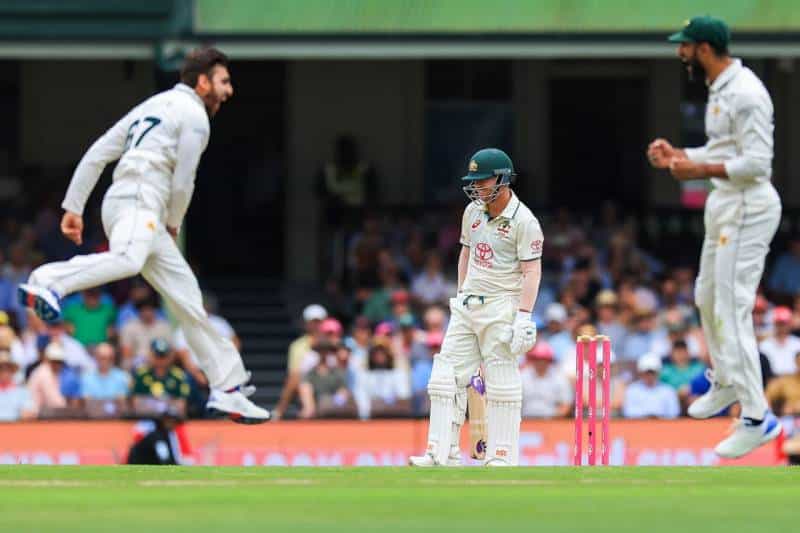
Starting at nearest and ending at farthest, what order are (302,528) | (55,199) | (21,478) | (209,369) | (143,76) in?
(302,528) → (21,478) → (209,369) → (55,199) → (143,76)

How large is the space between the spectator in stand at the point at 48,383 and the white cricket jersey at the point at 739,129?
29.0 feet

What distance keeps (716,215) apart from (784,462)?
805cm

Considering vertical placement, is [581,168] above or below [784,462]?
above

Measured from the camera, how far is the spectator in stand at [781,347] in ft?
65.4

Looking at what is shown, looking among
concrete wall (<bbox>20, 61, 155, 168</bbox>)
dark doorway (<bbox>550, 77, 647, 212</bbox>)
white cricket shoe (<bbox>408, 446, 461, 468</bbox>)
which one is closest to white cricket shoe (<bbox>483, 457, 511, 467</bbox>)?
white cricket shoe (<bbox>408, 446, 461, 468</bbox>)

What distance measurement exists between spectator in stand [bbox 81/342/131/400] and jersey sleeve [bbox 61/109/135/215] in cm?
683

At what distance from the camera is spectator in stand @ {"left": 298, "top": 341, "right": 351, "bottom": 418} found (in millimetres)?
19594

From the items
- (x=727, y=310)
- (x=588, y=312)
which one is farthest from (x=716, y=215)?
(x=588, y=312)

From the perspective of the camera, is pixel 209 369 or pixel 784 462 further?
pixel 784 462

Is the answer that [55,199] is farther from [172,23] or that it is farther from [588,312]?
[588,312]

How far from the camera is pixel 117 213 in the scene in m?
12.3

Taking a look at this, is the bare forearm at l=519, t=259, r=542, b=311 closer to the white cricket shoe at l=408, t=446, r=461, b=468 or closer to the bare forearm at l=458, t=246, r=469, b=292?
the bare forearm at l=458, t=246, r=469, b=292

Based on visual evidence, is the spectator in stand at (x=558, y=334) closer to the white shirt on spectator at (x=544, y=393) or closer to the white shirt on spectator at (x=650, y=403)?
the white shirt on spectator at (x=544, y=393)

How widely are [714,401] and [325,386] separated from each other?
8.01m
